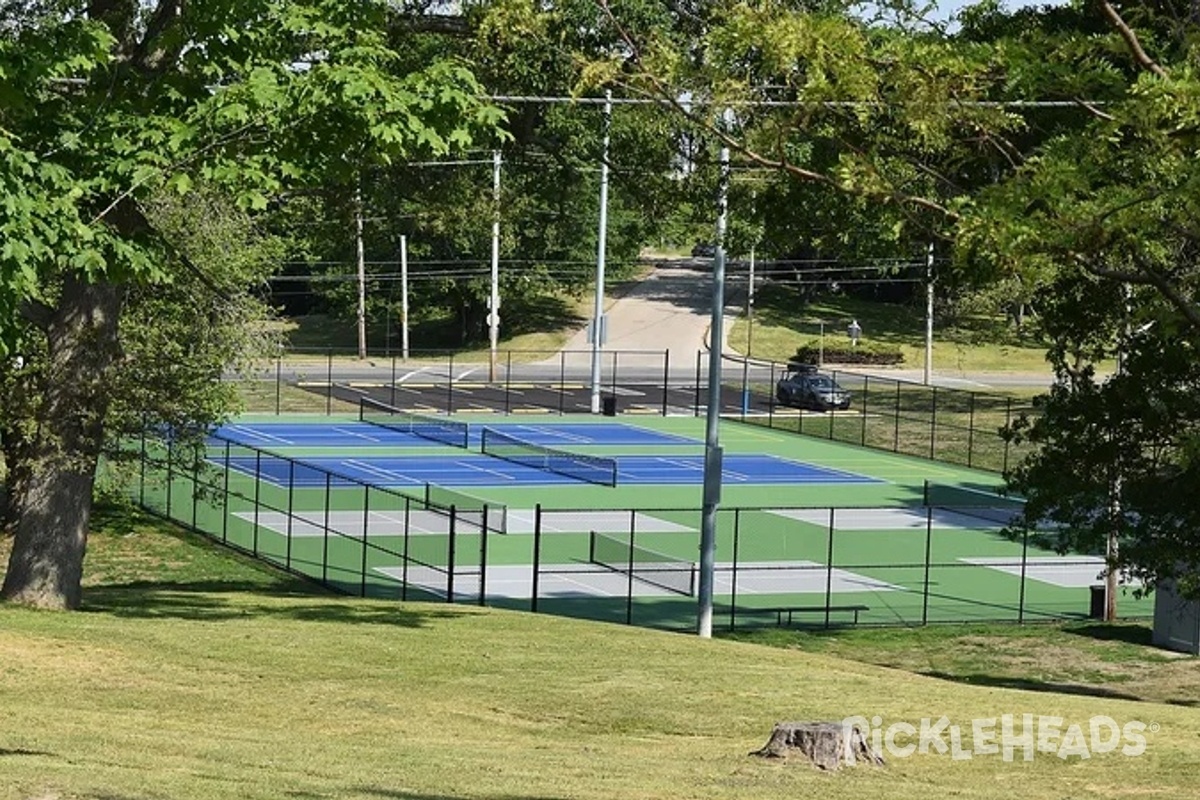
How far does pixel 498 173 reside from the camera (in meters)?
34.6

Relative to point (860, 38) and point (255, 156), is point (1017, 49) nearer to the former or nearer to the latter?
point (860, 38)

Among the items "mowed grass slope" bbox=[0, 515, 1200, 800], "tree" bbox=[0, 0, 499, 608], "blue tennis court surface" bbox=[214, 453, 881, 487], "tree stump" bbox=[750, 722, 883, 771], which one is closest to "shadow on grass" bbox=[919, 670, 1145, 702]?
"mowed grass slope" bbox=[0, 515, 1200, 800]

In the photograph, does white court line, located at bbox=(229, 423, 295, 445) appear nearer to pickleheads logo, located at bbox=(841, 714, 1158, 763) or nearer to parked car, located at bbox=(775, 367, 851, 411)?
parked car, located at bbox=(775, 367, 851, 411)

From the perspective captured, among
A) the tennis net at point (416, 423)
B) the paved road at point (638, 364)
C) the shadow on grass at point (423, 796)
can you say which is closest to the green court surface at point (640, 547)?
the tennis net at point (416, 423)

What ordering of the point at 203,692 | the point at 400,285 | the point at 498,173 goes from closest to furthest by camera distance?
the point at 203,692
the point at 498,173
the point at 400,285

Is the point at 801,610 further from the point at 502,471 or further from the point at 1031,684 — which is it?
the point at 502,471

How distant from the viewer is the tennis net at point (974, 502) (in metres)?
46.4

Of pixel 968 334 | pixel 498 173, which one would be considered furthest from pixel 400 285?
pixel 498 173

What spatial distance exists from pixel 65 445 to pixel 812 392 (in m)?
51.6

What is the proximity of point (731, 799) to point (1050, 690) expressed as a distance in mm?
15954

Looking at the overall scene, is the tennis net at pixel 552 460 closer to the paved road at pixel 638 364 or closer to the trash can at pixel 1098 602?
the paved road at pixel 638 364

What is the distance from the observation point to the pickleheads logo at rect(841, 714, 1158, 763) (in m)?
15.5

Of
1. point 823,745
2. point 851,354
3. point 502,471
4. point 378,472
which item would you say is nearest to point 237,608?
point 823,745

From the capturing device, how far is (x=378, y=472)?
173ft
